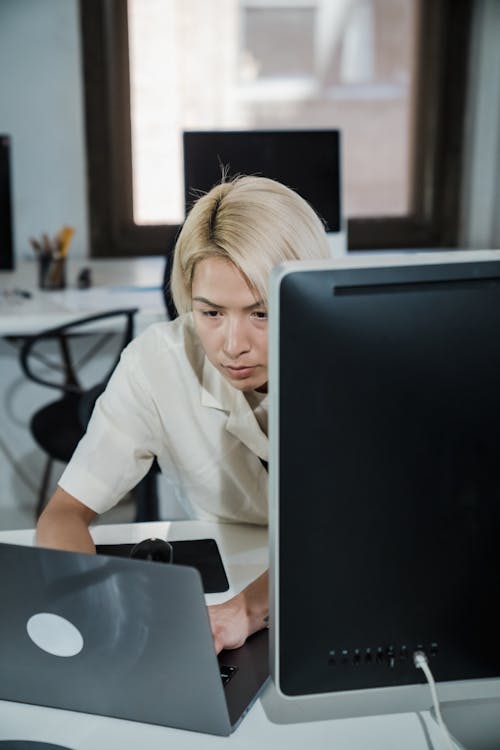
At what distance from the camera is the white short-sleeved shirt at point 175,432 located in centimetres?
123

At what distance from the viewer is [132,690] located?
0.77 meters

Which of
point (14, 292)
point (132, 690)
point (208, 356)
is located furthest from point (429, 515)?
point (14, 292)

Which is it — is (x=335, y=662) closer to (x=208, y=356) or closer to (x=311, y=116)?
(x=208, y=356)

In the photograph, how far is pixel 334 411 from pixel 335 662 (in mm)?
202

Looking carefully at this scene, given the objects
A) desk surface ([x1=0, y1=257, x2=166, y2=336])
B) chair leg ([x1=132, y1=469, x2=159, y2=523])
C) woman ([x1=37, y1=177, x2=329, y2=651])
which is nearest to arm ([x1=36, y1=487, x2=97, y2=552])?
woman ([x1=37, y1=177, x2=329, y2=651])

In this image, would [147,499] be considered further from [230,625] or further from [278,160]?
[230,625]

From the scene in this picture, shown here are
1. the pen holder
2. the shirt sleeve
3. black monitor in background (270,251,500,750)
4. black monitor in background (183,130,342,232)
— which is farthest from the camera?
the pen holder

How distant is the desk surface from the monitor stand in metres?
1.46

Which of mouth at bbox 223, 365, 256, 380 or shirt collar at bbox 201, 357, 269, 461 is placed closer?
mouth at bbox 223, 365, 256, 380

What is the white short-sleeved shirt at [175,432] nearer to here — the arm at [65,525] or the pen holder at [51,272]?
the arm at [65,525]

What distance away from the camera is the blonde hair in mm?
1049

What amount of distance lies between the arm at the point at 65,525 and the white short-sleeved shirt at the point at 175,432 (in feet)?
0.05

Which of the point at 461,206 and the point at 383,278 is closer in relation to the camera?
the point at 383,278

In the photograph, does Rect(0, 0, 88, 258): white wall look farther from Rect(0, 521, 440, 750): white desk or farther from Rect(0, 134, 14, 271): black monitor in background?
Rect(0, 521, 440, 750): white desk
